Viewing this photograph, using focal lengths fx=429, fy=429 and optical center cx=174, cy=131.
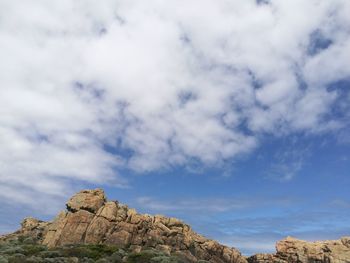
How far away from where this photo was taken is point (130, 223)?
9731 centimetres

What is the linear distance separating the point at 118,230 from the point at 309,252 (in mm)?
60303

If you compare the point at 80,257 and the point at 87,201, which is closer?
the point at 80,257

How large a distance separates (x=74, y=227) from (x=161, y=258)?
140 ft

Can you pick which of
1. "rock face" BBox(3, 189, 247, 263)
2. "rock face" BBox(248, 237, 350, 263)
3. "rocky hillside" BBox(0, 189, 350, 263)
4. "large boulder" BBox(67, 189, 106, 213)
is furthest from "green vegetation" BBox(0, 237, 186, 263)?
"rock face" BBox(248, 237, 350, 263)

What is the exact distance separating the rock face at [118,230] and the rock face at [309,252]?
21.6 meters

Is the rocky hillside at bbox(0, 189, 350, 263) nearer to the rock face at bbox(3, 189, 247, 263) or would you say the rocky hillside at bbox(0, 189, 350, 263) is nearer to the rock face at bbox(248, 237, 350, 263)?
the rock face at bbox(3, 189, 247, 263)

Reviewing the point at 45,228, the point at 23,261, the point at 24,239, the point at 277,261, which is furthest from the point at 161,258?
the point at 277,261

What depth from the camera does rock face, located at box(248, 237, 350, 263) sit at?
121 meters

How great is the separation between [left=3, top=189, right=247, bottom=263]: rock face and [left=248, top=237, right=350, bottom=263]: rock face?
70.8 ft

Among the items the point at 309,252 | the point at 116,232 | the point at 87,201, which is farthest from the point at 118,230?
the point at 309,252

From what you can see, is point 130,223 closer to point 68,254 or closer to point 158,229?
point 158,229

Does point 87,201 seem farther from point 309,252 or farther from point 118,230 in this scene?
point 309,252

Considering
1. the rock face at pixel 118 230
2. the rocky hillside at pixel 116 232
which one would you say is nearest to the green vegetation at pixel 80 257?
the rocky hillside at pixel 116 232

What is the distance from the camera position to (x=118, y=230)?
9419 centimetres
